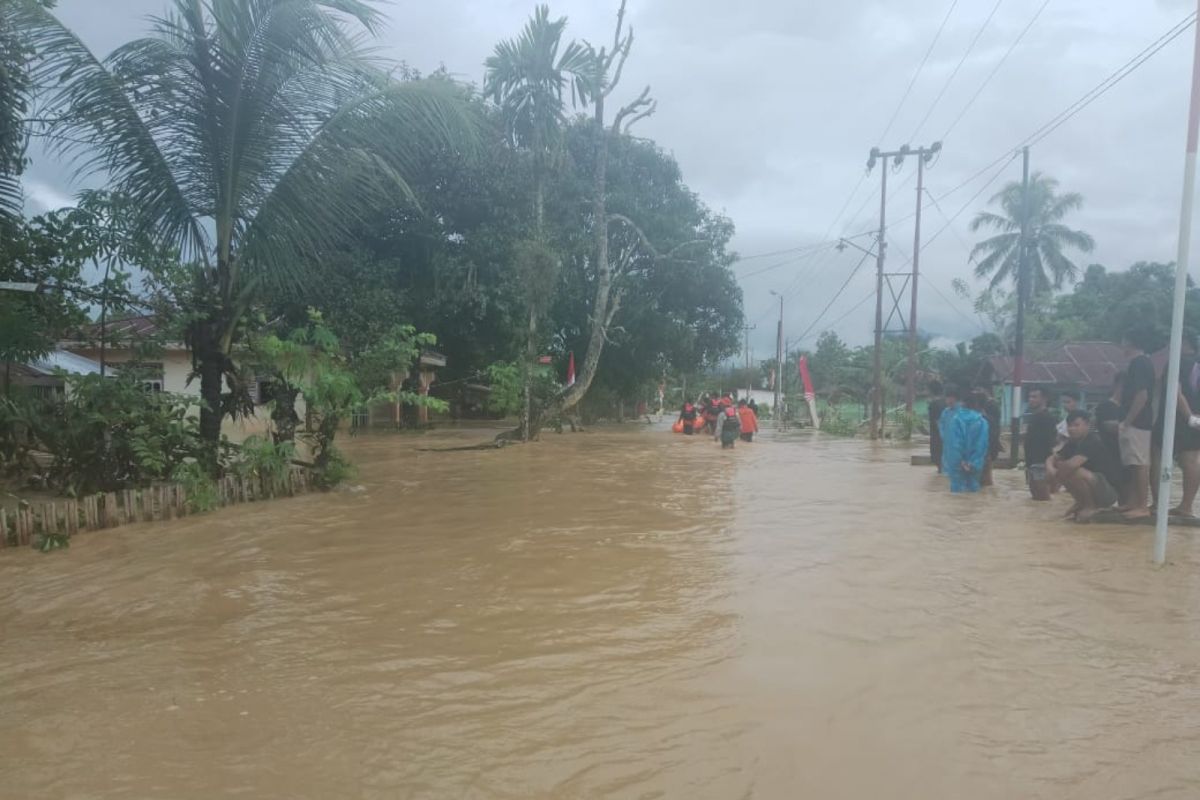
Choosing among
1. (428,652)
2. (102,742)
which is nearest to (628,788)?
(428,652)

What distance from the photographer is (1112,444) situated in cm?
824

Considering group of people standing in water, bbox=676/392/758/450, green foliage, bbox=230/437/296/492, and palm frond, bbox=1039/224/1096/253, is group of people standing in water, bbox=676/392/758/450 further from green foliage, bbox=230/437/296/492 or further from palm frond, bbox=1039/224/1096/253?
palm frond, bbox=1039/224/1096/253

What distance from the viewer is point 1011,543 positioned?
24.3 ft

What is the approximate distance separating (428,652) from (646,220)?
26.1m

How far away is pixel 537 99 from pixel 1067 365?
75.6 ft

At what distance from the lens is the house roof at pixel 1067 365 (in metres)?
30.4

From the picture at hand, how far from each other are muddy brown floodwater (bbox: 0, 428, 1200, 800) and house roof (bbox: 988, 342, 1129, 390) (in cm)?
2513

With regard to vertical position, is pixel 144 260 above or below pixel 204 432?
above

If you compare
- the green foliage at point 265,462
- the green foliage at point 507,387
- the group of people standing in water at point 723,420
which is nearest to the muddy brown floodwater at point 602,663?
the green foliage at point 265,462

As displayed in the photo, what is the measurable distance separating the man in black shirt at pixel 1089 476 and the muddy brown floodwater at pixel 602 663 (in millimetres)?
486

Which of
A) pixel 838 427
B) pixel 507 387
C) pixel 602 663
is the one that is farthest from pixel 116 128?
pixel 838 427

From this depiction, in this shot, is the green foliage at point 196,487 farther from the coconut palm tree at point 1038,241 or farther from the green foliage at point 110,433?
the coconut palm tree at point 1038,241

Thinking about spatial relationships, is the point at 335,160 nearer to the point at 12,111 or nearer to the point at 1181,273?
the point at 12,111

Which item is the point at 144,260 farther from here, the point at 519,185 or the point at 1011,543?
the point at 519,185
